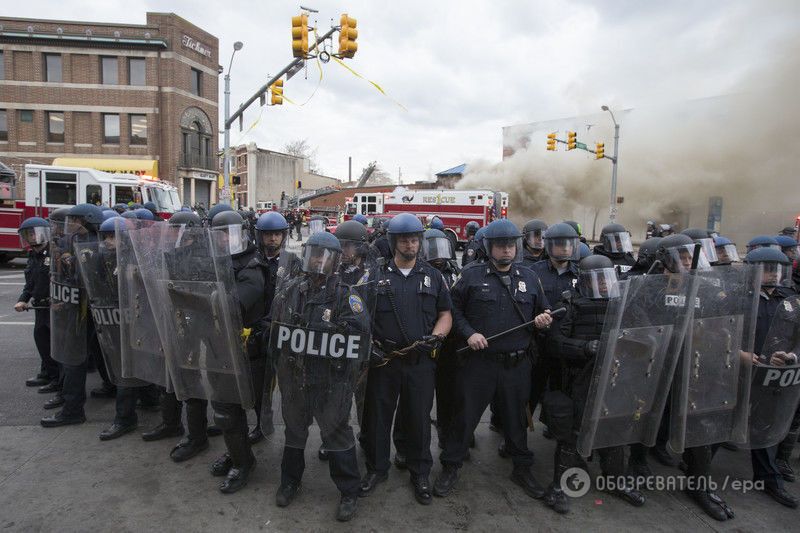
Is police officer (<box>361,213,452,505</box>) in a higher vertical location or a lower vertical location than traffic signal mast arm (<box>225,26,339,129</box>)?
lower

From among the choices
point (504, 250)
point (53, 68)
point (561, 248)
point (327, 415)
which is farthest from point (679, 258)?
point (53, 68)

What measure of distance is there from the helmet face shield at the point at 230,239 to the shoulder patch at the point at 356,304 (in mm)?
1016

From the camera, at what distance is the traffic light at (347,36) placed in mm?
9609

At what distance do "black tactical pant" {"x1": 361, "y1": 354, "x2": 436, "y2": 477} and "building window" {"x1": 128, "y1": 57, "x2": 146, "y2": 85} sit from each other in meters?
29.9

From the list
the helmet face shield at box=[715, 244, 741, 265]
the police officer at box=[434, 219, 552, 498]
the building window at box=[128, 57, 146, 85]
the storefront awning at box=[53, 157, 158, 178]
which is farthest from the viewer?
the building window at box=[128, 57, 146, 85]

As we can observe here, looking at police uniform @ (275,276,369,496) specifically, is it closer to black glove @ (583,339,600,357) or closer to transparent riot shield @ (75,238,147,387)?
Result: black glove @ (583,339,600,357)

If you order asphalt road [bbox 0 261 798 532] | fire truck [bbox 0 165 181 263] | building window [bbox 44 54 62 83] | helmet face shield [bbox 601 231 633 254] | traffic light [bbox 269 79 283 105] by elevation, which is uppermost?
building window [bbox 44 54 62 83]

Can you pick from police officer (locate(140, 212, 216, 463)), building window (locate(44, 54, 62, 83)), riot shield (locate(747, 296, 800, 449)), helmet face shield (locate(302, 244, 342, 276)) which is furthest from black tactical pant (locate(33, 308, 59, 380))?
building window (locate(44, 54, 62, 83))

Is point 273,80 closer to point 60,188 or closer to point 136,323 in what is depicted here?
point 60,188

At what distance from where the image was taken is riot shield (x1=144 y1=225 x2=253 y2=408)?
3291mm

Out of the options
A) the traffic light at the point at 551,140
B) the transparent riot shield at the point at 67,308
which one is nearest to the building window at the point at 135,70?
the traffic light at the point at 551,140

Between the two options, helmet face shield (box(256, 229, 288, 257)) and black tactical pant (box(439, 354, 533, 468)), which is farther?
helmet face shield (box(256, 229, 288, 257))

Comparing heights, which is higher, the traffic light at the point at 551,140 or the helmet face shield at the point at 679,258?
the traffic light at the point at 551,140

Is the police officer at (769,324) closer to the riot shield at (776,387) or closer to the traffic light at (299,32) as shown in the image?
the riot shield at (776,387)
